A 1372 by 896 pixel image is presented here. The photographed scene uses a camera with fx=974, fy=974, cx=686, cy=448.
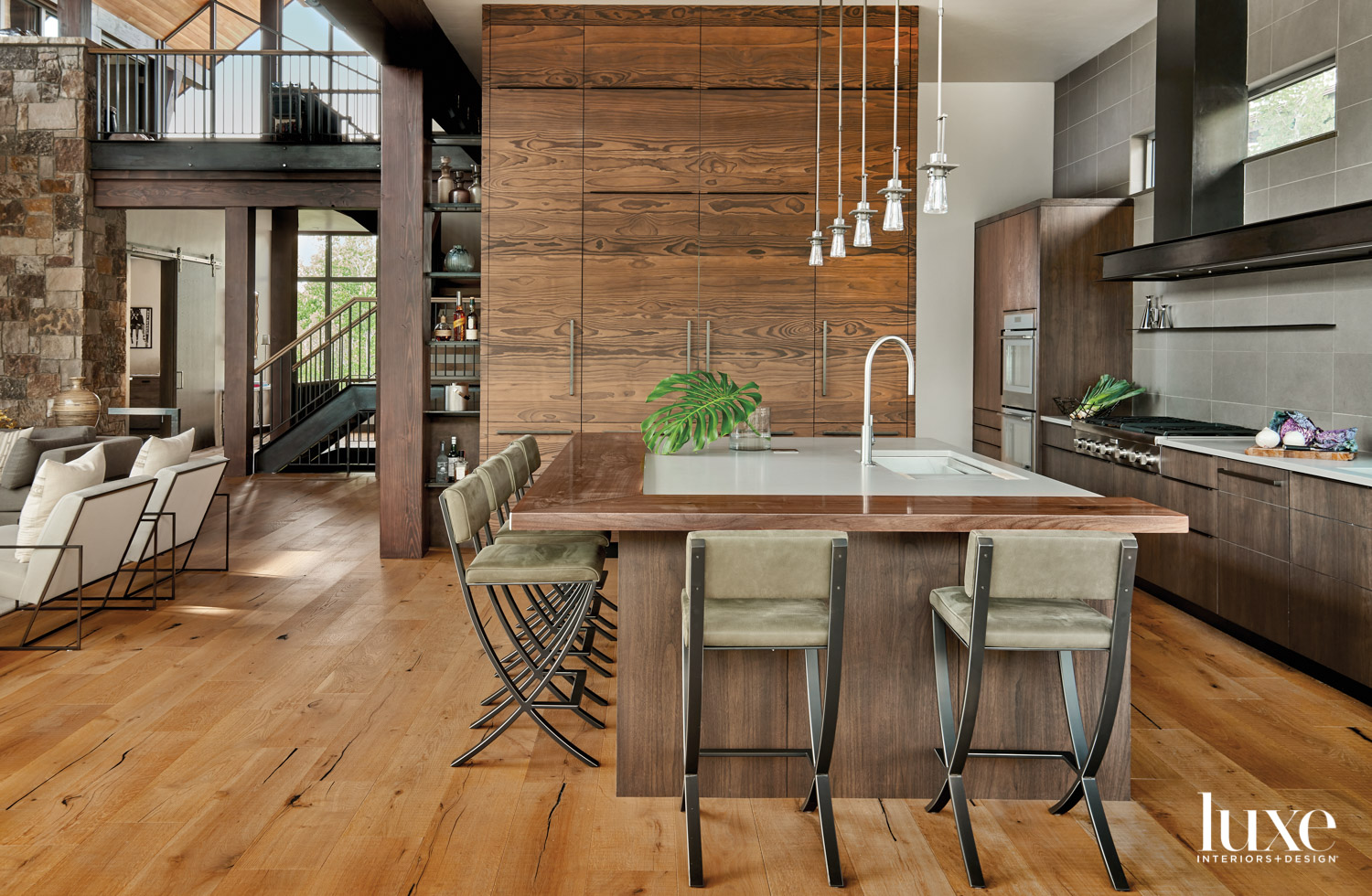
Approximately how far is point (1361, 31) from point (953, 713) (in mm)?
3528

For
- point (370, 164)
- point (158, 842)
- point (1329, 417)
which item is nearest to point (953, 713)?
point (158, 842)

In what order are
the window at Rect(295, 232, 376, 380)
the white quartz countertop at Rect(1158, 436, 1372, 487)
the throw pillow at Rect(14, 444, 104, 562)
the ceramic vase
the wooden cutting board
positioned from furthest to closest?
the window at Rect(295, 232, 376, 380) < the ceramic vase < the throw pillow at Rect(14, 444, 104, 562) < the wooden cutting board < the white quartz countertop at Rect(1158, 436, 1372, 487)

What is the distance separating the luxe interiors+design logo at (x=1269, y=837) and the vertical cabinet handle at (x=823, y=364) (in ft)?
11.4

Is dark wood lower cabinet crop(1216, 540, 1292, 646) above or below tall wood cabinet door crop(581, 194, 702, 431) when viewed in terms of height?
below

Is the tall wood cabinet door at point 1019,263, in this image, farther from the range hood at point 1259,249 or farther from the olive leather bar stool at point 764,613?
the olive leather bar stool at point 764,613

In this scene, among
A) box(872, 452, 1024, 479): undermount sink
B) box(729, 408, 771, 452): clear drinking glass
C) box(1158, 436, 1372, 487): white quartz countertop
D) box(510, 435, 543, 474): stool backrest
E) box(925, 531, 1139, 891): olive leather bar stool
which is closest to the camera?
box(925, 531, 1139, 891): olive leather bar stool

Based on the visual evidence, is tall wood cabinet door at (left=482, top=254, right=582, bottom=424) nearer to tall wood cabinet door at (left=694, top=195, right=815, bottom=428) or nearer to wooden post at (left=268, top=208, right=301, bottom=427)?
tall wood cabinet door at (left=694, top=195, right=815, bottom=428)

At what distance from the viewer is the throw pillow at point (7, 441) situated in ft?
19.5

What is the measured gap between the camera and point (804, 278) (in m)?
5.84

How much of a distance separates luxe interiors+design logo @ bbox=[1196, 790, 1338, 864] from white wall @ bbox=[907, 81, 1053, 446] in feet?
15.2

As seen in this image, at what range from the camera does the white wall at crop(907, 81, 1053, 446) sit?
725 centimetres

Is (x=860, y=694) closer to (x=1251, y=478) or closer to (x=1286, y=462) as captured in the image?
(x=1286, y=462)

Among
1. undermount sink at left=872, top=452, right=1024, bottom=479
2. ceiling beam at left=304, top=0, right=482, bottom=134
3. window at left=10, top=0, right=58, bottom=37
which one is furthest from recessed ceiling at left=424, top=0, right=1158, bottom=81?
window at left=10, top=0, right=58, bottom=37

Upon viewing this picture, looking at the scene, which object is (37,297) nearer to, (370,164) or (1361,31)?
(370,164)
